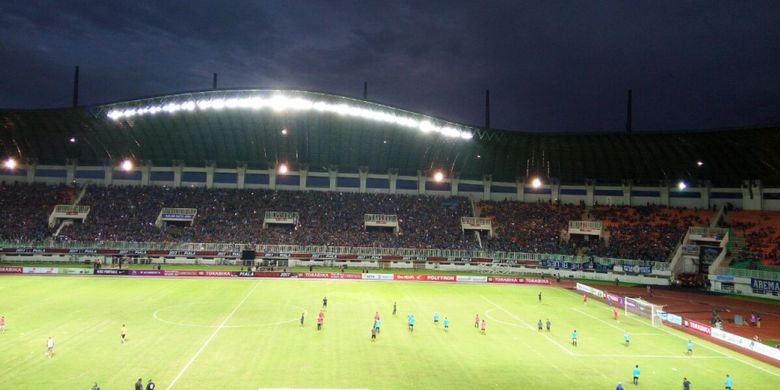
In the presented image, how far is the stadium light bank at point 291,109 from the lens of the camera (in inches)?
2736

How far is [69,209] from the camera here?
7975 cm

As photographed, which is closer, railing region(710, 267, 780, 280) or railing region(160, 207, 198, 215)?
railing region(710, 267, 780, 280)

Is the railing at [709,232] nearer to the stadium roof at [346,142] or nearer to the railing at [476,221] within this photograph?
the stadium roof at [346,142]

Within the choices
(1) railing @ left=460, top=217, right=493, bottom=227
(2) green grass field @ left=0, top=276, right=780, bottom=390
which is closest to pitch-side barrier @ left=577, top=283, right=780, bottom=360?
(2) green grass field @ left=0, top=276, right=780, bottom=390

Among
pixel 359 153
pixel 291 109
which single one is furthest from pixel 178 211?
pixel 359 153

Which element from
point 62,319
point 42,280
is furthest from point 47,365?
point 42,280

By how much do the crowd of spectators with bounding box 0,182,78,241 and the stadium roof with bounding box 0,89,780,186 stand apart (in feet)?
18.6

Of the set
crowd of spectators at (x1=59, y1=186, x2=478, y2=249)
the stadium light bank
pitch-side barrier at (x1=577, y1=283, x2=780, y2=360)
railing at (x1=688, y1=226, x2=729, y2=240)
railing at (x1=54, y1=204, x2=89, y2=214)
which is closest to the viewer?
pitch-side barrier at (x1=577, y1=283, x2=780, y2=360)

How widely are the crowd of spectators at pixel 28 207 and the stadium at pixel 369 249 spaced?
0.37 meters

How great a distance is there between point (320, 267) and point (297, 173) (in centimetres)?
2211

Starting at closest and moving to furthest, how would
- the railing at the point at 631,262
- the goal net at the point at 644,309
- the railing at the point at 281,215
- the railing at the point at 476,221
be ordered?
the goal net at the point at 644,309 < the railing at the point at 631,262 < the railing at the point at 281,215 < the railing at the point at 476,221

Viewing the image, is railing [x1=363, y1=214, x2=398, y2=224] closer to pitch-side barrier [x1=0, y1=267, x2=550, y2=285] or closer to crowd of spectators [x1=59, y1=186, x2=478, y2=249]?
crowd of spectators [x1=59, y1=186, x2=478, y2=249]

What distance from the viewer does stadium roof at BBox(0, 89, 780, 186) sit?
71688 millimetres

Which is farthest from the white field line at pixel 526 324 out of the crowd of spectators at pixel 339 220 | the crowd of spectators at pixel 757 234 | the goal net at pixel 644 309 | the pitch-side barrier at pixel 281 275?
the crowd of spectators at pixel 757 234
